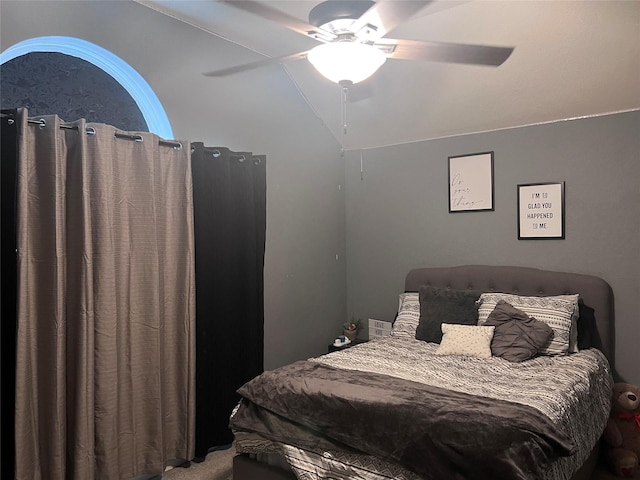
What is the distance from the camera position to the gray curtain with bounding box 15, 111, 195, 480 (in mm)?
2211

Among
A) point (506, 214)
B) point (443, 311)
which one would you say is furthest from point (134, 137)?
point (506, 214)

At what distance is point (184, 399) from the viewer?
2.86 m

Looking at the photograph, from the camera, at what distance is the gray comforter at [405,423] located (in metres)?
1.68

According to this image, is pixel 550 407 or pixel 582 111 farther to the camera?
pixel 582 111

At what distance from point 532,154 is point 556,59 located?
2.41 feet

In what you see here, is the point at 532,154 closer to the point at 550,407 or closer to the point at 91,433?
the point at 550,407

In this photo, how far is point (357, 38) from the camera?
6.42ft

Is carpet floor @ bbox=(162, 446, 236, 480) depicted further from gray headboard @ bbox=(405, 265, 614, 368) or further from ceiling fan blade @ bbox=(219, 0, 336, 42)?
ceiling fan blade @ bbox=(219, 0, 336, 42)

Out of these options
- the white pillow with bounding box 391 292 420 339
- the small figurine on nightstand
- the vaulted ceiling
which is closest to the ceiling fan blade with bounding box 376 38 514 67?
the vaulted ceiling

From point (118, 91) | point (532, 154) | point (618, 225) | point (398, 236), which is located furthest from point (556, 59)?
point (118, 91)

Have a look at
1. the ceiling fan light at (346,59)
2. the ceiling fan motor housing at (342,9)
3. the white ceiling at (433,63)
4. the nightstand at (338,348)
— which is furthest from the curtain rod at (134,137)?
the nightstand at (338,348)

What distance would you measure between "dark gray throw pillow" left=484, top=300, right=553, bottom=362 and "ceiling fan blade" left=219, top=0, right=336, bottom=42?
2.02 meters

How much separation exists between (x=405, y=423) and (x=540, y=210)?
2163 millimetres

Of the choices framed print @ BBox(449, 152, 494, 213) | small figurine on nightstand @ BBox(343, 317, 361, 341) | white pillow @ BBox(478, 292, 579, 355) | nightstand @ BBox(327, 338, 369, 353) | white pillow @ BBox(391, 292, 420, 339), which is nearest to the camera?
white pillow @ BBox(478, 292, 579, 355)
